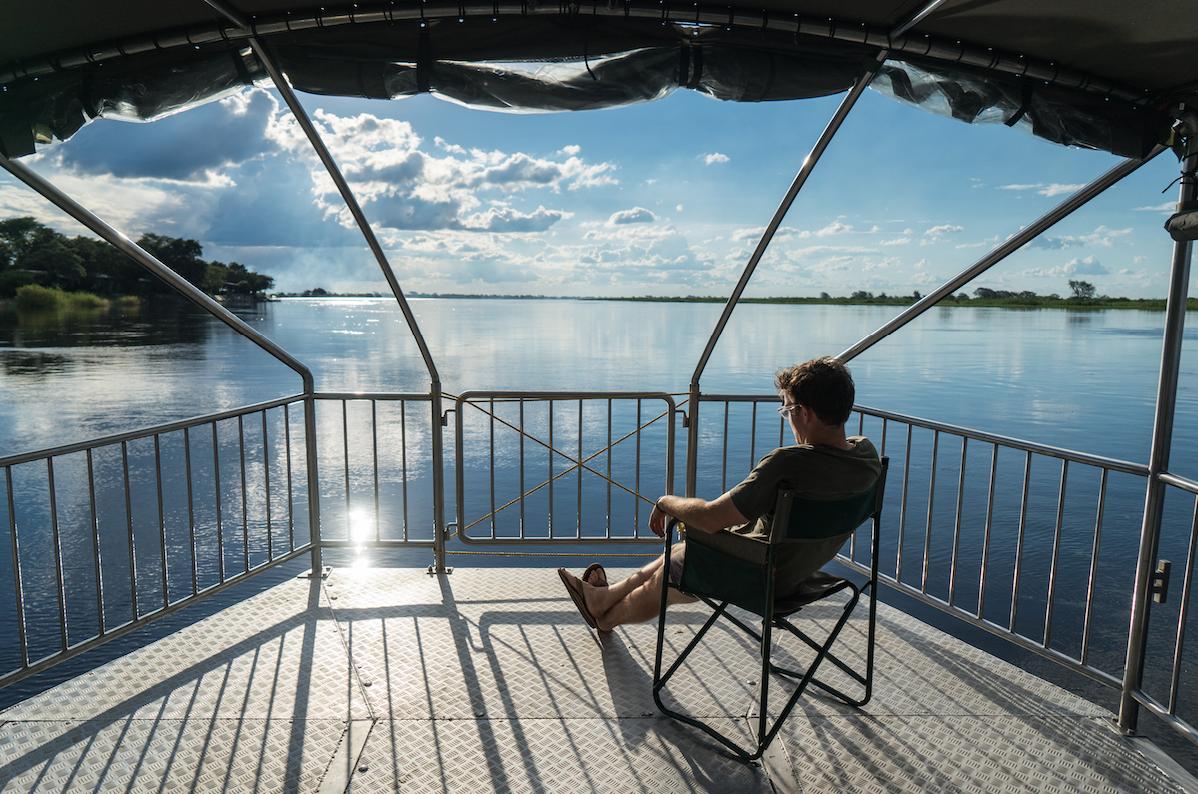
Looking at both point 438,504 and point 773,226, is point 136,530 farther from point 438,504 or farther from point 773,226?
point 773,226

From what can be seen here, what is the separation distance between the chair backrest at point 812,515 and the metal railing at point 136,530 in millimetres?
2000

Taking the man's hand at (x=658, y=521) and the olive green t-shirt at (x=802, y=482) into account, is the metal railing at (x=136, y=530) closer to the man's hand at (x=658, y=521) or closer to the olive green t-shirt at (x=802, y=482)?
the man's hand at (x=658, y=521)

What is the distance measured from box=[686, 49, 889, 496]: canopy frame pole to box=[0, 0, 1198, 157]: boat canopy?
0.05m

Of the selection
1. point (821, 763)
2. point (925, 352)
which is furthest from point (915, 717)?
point (925, 352)

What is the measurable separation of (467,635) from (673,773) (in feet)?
3.96

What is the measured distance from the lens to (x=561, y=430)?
1187 cm

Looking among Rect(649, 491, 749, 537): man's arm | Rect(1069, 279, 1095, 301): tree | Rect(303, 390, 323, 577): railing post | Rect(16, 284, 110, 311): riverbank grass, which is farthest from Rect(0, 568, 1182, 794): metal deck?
Rect(16, 284, 110, 311): riverbank grass

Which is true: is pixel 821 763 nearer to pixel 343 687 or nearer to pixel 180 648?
pixel 343 687

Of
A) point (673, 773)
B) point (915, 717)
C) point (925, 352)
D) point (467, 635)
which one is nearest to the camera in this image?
point (673, 773)

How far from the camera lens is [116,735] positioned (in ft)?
7.19

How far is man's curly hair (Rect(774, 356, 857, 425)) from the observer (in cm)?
209

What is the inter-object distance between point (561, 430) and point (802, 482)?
9.95 m

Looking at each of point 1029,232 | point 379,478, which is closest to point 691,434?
point 1029,232

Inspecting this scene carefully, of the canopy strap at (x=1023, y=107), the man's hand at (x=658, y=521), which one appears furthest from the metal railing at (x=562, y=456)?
the canopy strap at (x=1023, y=107)
